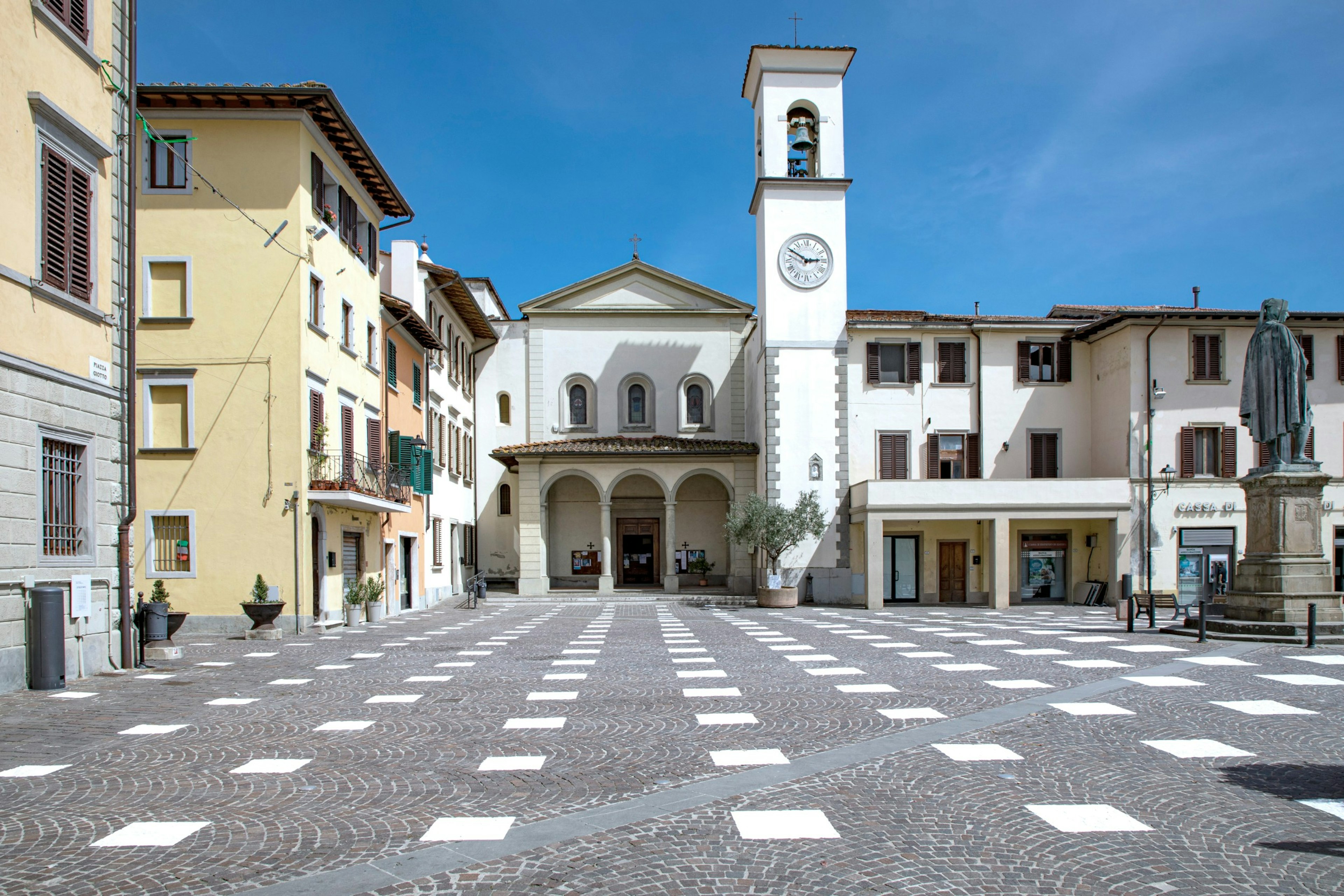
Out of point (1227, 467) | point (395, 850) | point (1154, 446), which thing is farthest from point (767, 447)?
point (395, 850)

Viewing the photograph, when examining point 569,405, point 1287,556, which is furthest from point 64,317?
point 569,405

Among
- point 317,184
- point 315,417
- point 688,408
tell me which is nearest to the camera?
point 315,417

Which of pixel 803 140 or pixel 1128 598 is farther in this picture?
pixel 803 140

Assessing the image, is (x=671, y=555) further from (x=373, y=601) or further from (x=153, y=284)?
(x=153, y=284)

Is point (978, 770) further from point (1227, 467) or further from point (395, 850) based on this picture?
point (1227, 467)

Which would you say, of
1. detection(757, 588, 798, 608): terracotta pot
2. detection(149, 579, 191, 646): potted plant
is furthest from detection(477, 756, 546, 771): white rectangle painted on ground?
detection(757, 588, 798, 608): terracotta pot

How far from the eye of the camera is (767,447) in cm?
3119

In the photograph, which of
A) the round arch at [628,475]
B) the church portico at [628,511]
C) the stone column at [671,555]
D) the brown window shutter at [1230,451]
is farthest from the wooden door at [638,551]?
the brown window shutter at [1230,451]

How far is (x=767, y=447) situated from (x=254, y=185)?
16.8 m

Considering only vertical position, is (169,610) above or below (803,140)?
below

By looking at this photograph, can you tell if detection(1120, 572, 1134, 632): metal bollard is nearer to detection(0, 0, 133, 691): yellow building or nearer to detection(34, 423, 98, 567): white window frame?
detection(0, 0, 133, 691): yellow building

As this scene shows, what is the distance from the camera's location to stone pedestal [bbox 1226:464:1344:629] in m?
15.1

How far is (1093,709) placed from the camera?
9.13 meters

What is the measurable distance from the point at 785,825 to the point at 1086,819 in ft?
5.41
